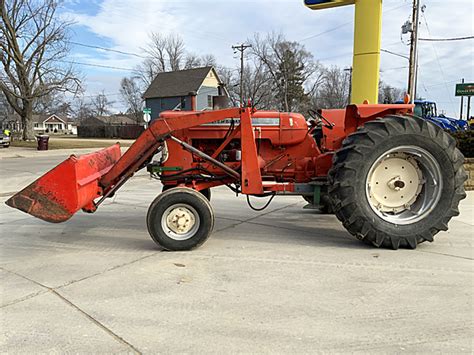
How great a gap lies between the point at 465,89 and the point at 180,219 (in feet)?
150

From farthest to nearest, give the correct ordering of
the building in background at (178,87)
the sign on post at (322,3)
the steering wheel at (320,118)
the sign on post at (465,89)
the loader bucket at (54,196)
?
the building in background at (178,87) < the sign on post at (465,89) < the sign on post at (322,3) < the steering wheel at (320,118) < the loader bucket at (54,196)

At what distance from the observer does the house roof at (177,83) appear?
151 feet

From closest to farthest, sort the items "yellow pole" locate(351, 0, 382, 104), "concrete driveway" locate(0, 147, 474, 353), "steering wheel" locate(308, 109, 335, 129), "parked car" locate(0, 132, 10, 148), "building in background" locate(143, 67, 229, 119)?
"concrete driveway" locate(0, 147, 474, 353) < "steering wheel" locate(308, 109, 335, 129) < "yellow pole" locate(351, 0, 382, 104) < "parked car" locate(0, 132, 10, 148) < "building in background" locate(143, 67, 229, 119)

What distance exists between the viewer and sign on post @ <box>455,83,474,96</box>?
40.6m

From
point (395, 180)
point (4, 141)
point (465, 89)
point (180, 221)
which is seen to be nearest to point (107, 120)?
point (4, 141)

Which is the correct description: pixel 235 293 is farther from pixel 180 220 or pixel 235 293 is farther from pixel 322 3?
pixel 322 3

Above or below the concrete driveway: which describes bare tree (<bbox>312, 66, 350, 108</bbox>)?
above

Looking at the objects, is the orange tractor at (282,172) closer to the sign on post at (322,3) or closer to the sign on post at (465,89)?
the sign on post at (322,3)

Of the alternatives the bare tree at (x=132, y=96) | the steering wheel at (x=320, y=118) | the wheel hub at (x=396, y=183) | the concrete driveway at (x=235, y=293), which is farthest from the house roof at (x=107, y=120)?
the wheel hub at (x=396, y=183)

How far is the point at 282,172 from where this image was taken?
5.31m

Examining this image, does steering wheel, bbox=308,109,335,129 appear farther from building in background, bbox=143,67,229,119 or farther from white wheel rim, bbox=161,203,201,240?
building in background, bbox=143,67,229,119

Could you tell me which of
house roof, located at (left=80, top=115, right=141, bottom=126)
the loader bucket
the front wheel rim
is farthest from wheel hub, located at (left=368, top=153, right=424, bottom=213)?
house roof, located at (left=80, top=115, right=141, bottom=126)

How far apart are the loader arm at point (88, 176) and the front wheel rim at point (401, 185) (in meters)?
1.77

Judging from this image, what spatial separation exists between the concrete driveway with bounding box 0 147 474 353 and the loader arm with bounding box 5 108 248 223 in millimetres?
595
